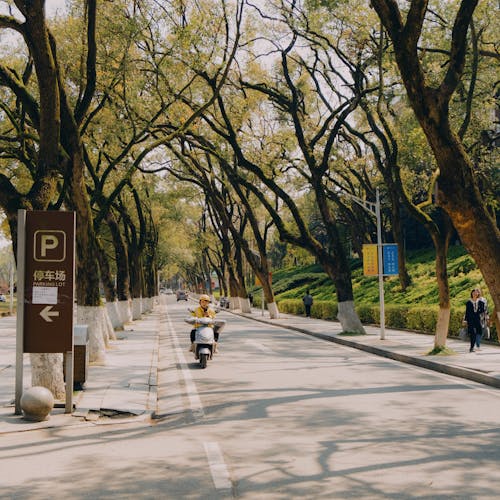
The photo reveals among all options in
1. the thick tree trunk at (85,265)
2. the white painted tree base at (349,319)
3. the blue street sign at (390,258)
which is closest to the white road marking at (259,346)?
the white painted tree base at (349,319)

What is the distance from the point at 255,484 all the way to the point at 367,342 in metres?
15.5

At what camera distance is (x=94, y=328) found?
1541cm

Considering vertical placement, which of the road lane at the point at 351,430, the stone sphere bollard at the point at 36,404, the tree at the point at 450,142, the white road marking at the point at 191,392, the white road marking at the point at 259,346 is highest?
the tree at the point at 450,142

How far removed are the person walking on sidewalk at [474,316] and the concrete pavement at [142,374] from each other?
0.46 m

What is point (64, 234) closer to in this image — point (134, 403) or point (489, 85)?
point (134, 403)

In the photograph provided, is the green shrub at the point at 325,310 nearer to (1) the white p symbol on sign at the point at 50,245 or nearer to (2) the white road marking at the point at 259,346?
(2) the white road marking at the point at 259,346

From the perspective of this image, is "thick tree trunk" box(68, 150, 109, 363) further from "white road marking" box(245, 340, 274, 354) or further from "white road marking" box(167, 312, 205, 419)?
"white road marking" box(245, 340, 274, 354)

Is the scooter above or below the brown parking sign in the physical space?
below

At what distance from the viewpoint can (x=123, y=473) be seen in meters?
6.02

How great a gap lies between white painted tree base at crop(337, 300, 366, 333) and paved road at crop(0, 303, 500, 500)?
12.1 meters

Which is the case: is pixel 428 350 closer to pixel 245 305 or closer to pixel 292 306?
pixel 292 306

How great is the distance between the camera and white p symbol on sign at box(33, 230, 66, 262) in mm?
9094

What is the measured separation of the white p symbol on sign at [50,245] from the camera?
909 cm

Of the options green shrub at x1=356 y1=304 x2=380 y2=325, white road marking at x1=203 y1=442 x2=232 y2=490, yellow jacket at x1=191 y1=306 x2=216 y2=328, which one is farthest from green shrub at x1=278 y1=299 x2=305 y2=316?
white road marking at x1=203 y1=442 x2=232 y2=490
